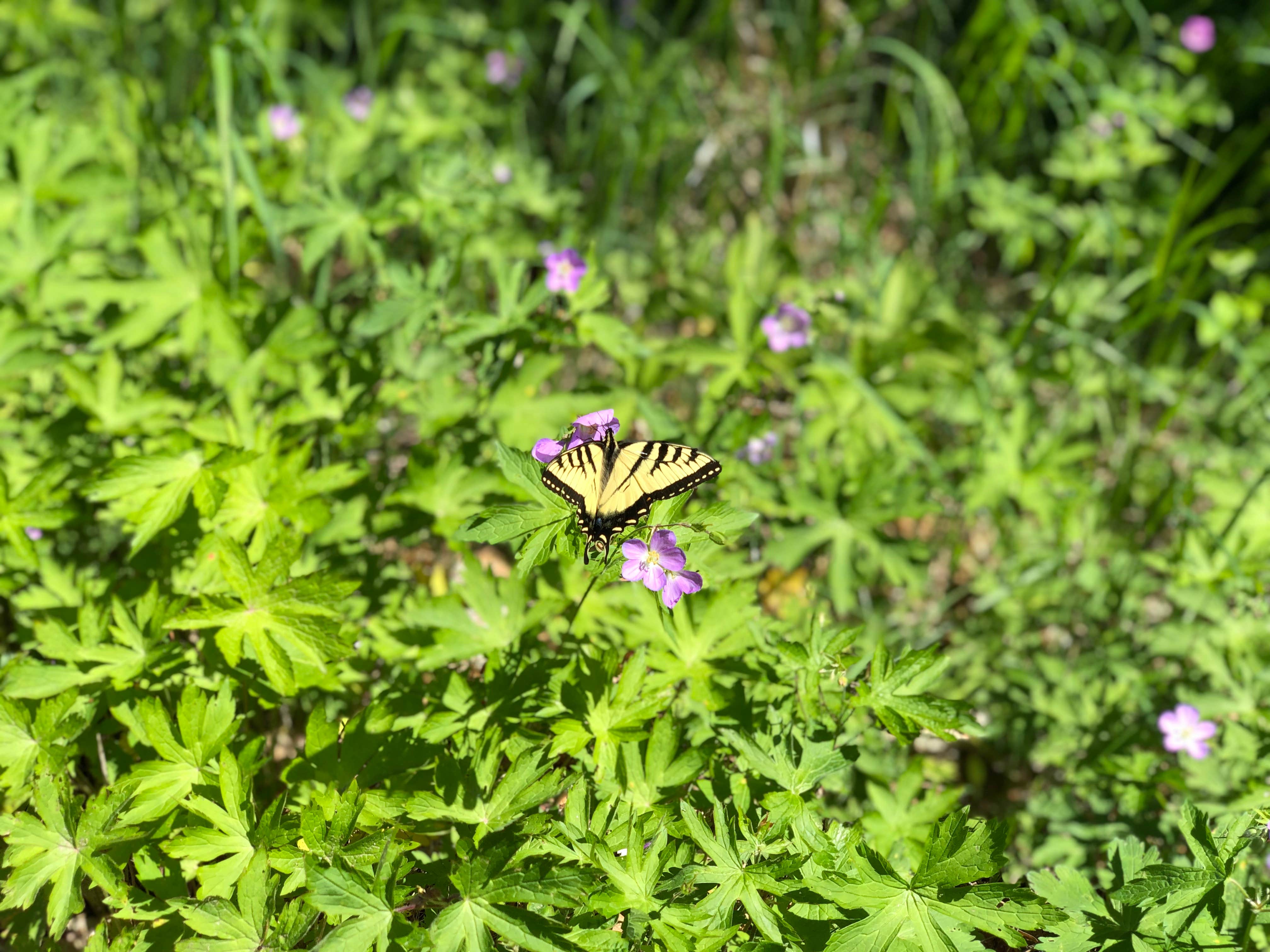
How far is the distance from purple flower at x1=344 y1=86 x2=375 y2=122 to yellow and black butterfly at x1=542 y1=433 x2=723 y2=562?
317cm

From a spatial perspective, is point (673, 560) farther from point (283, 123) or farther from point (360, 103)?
point (360, 103)

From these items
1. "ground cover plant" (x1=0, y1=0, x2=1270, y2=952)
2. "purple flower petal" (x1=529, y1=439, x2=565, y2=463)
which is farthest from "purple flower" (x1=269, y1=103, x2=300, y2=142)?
"purple flower petal" (x1=529, y1=439, x2=565, y2=463)

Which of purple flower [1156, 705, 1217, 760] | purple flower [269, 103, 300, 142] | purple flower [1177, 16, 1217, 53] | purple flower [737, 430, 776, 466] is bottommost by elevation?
purple flower [1156, 705, 1217, 760]

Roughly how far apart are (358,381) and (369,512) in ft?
1.36

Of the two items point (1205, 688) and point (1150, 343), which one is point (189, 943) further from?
point (1150, 343)

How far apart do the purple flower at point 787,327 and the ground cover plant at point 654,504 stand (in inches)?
0.9

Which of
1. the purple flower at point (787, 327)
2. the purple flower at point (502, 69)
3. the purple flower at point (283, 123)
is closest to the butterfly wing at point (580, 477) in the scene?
the purple flower at point (787, 327)

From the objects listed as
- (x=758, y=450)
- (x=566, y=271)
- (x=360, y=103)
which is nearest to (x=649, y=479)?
(x=566, y=271)

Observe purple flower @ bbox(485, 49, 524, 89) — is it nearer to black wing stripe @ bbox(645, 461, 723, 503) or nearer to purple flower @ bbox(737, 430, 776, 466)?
purple flower @ bbox(737, 430, 776, 466)

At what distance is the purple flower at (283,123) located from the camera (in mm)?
3752

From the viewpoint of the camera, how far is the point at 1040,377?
3.57 meters

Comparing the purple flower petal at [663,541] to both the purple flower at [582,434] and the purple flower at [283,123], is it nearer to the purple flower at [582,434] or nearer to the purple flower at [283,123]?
the purple flower at [582,434]

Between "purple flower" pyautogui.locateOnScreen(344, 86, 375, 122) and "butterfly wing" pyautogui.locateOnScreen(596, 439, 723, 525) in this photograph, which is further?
"purple flower" pyautogui.locateOnScreen(344, 86, 375, 122)

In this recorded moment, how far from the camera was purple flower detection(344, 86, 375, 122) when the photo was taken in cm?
425
